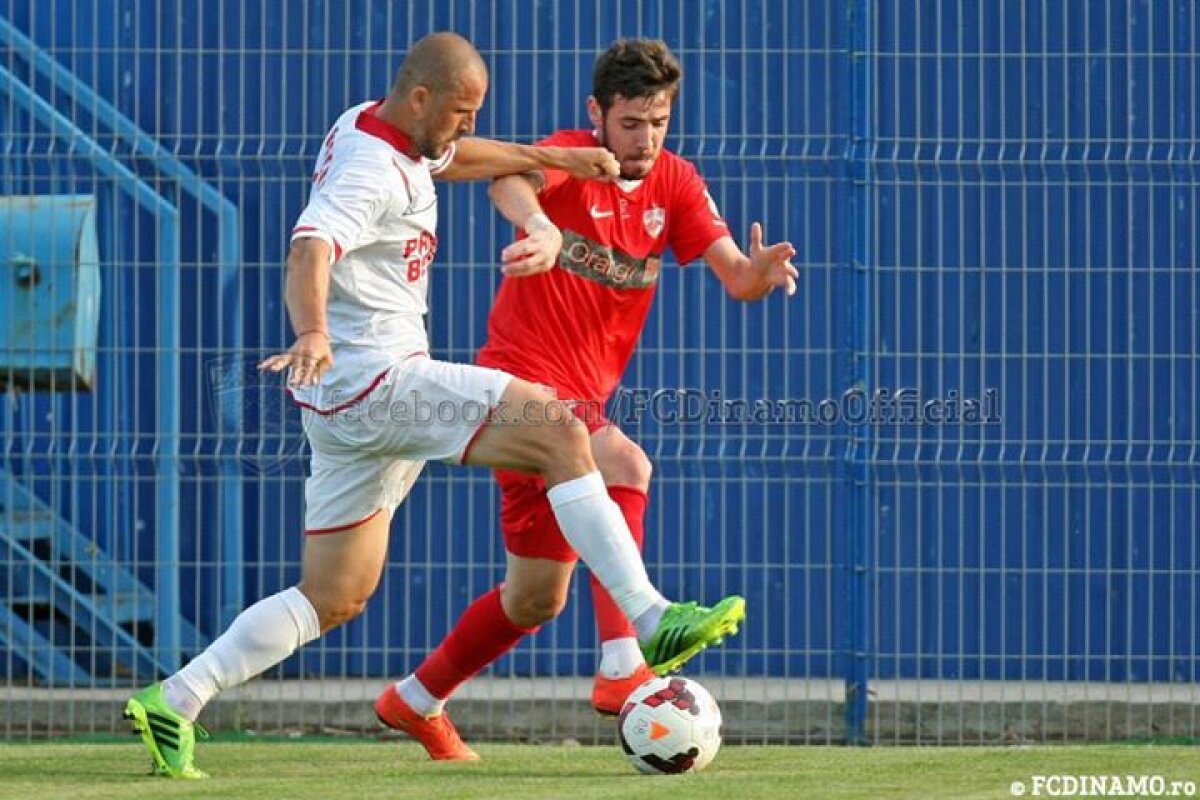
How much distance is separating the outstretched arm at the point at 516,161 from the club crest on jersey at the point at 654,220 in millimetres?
314

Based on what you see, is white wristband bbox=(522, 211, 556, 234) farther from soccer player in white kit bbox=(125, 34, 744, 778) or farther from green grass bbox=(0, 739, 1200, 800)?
green grass bbox=(0, 739, 1200, 800)

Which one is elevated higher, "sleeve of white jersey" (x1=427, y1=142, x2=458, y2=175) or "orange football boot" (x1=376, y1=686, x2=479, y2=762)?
"sleeve of white jersey" (x1=427, y1=142, x2=458, y2=175)

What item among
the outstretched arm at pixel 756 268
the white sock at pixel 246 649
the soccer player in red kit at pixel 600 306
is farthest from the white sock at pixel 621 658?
the outstretched arm at pixel 756 268

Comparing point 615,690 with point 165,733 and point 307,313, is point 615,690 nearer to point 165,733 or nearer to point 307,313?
point 165,733


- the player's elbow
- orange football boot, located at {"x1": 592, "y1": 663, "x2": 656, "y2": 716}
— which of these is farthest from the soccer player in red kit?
the player's elbow

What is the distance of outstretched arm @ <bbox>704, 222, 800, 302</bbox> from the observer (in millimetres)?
6625

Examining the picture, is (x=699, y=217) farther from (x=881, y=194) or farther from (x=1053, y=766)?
(x=881, y=194)

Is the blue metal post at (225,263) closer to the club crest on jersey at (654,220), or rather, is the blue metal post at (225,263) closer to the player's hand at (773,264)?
the club crest on jersey at (654,220)

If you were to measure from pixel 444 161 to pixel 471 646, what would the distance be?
1427 millimetres

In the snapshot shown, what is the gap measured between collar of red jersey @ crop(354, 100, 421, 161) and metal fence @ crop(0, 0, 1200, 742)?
2.84 m

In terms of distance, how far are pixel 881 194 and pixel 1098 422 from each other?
1207mm

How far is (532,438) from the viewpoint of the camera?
19.7 ft

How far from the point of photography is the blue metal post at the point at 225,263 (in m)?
9.12

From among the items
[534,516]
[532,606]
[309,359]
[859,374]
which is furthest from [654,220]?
[859,374]
